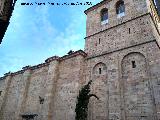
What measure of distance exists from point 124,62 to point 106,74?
1.89m

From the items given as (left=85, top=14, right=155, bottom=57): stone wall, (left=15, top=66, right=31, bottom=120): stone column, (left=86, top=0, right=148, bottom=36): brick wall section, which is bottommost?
(left=15, top=66, right=31, bottom=120): stone column

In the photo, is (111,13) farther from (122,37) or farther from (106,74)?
(106,74)

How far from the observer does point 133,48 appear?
16047mm

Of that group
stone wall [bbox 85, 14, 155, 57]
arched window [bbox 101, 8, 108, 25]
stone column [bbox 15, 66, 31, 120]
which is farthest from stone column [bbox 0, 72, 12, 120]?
arched window [bbox 101, 8, 108, 25]

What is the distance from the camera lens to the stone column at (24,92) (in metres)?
21.2

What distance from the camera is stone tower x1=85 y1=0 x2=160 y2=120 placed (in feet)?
45.6

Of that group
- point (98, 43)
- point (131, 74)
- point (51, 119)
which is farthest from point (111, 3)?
point (51, 119)

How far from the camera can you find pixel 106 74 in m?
16.7

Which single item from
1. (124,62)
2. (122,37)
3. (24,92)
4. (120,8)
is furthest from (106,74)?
(24,92)

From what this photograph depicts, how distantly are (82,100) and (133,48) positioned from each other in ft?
20.2

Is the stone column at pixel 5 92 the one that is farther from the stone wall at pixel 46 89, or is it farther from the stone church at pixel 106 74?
the stone church at pixel 106 74

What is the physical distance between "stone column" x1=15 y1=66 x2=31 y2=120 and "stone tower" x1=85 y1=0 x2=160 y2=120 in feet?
27.8

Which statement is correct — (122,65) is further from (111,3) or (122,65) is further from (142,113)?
(111,3)

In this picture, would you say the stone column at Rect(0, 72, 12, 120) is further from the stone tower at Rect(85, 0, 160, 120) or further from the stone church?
the stone tower at Rect(85, 0, 160, 120)
